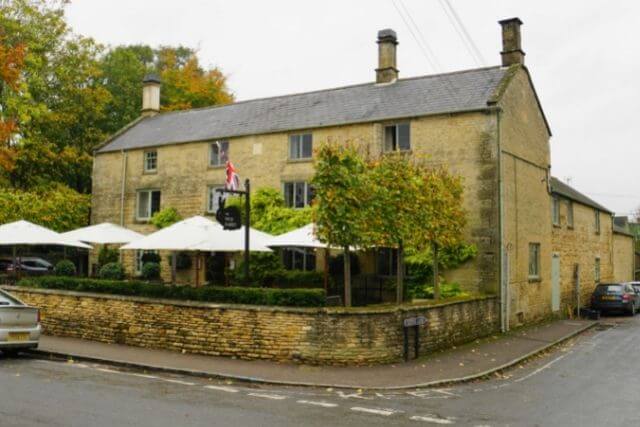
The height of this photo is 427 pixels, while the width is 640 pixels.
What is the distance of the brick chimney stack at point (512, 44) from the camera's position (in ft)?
76.1

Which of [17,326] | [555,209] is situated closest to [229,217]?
[17,326]

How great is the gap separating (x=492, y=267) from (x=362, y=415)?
1241 cm

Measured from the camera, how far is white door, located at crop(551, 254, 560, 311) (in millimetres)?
25703

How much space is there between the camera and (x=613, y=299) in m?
27.0

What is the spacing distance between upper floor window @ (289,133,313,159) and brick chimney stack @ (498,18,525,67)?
842cm

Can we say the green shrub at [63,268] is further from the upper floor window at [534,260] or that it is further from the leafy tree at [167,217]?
the upper floor window at [534,260]

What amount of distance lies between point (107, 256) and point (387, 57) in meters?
16.4

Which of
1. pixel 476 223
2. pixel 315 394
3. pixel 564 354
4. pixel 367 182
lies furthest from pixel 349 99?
pixel 315 394

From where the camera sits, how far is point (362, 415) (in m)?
8.82

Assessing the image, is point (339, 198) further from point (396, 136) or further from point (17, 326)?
point (396, 136)

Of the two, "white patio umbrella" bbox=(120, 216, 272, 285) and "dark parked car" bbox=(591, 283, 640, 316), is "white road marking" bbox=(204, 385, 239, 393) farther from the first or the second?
"dark parked car" bbox=(591, 283, 640, 316)

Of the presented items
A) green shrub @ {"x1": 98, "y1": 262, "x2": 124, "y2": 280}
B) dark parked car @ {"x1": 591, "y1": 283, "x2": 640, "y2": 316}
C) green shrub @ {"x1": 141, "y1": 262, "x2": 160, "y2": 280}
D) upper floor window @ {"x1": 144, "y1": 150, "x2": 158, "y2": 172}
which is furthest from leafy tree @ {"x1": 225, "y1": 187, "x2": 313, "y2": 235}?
dark parked car @ {"x1": 591, "y1": 283, "x2": 640, "y2": 316}

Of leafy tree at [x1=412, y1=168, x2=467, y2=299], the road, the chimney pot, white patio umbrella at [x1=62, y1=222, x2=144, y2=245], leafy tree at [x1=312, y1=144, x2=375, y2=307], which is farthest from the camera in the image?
the chimney pot

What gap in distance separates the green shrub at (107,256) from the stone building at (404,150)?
0.87 metres
